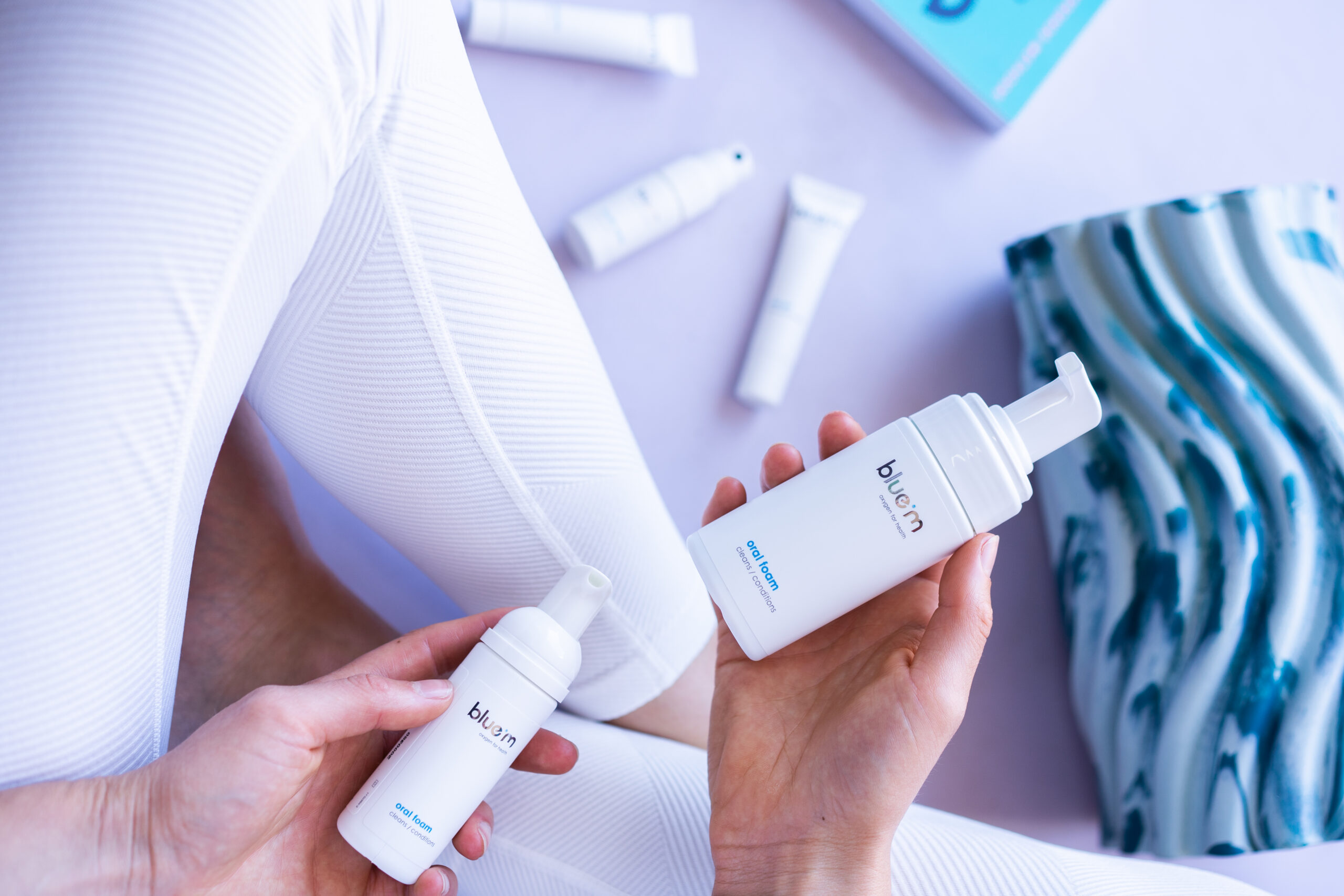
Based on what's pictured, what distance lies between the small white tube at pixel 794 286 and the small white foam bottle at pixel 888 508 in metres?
0.37

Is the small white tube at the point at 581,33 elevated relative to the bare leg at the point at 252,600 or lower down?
elevated

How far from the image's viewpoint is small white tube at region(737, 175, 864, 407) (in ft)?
2.91

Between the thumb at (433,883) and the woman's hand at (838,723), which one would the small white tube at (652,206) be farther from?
the thumb at (433,883)

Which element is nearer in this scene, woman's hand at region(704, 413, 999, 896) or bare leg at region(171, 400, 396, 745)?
woman's hand at region(704, 413, 999, 896)

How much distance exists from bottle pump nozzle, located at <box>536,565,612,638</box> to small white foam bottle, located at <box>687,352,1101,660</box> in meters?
0.08

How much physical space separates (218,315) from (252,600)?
0.43 meters

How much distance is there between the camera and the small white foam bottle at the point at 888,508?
50cm

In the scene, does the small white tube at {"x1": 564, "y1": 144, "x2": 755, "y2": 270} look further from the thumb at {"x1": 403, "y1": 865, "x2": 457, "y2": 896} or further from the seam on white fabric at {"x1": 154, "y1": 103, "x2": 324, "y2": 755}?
the thumb at {"x1": 403, "y1": 865, "x2": 457, "y2": 896}

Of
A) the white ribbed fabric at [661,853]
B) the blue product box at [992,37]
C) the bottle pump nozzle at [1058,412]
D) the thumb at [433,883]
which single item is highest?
the blue product box at [992,37]

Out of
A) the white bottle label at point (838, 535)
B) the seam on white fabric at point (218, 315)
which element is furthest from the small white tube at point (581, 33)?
the white bottle label at point (838, 535)

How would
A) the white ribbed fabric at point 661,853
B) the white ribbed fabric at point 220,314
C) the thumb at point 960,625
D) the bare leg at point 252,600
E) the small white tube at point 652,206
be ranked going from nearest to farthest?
the white ribbed fabric at point 220,314, the thumb at point 960,625, the white ribbed fabric at point 661,853, the bare leg at point 252,600, the small white tube at point 652,206

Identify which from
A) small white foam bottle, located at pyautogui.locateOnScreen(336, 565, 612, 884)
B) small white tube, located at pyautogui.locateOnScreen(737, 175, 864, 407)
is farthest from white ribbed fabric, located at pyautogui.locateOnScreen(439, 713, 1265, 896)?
small white tube, located at pyautogui.locateOnScreen(737, 175, 864, 407)

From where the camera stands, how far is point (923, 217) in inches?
37.1

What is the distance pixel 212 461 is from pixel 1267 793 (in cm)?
92
